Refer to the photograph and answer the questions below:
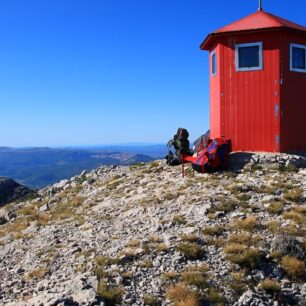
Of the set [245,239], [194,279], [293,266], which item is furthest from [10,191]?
[293,266]

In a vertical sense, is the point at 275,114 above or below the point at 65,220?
above

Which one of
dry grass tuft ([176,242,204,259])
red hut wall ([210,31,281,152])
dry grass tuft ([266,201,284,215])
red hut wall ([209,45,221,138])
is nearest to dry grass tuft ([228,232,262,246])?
dry grass tuft ([176,242,204,259])

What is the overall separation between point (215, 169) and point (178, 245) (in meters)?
7.83

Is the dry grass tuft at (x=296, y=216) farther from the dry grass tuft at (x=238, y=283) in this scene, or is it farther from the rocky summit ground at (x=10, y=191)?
the rocky summit ground at (x=10, y=191)

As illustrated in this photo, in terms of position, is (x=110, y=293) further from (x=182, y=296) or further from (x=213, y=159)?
(x=213, y=159)

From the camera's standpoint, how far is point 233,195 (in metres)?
16.0

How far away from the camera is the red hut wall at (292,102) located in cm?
2066

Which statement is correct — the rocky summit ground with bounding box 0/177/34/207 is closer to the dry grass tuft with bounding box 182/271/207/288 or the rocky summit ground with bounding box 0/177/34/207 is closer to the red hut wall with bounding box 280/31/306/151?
the red hut wall with bounding box 280/31/306/151

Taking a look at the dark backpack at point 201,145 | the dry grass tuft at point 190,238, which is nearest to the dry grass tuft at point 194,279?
the dry grass tuft at point 190,238

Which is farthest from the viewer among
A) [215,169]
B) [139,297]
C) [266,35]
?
[266,35]

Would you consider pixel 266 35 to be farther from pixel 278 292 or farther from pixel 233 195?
pixel 278 292

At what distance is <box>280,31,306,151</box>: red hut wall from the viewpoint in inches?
813

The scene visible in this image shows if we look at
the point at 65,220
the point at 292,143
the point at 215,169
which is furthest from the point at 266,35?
the point at 65,220

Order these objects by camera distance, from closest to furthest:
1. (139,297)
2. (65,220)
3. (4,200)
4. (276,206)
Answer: (139,297)
(276,206)
(65,220)
(4,200)
